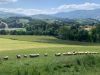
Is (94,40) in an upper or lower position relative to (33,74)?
lower

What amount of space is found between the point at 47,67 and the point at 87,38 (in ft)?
281

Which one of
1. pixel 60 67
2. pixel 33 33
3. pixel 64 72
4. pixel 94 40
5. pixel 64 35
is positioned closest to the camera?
pixel 64 72

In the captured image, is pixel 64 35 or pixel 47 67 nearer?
pixel 47 67

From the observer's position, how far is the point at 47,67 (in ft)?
108

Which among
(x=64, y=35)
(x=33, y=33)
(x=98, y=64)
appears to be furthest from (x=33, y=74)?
(x=33, y=33)

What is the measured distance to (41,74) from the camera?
27219mm

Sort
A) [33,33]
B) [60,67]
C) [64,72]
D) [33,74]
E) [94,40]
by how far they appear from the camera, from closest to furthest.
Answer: [33,74]
[64,72]
[60,67]
[94,40]
[33,33]

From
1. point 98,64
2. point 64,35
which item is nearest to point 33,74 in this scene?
point 98,64

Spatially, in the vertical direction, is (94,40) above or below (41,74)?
below

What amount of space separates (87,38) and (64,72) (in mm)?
86693

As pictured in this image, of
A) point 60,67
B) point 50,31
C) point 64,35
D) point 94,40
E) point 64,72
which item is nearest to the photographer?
point 64,72

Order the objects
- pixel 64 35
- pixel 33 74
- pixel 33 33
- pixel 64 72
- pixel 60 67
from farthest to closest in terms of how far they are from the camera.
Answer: pixel 33 33 → pixel 64 35 → pixel 60 67 → pixel 64 72 → pixel 33 74

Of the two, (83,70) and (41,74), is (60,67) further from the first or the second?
(41,74)

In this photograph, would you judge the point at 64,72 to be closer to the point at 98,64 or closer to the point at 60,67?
the point at 60,67
